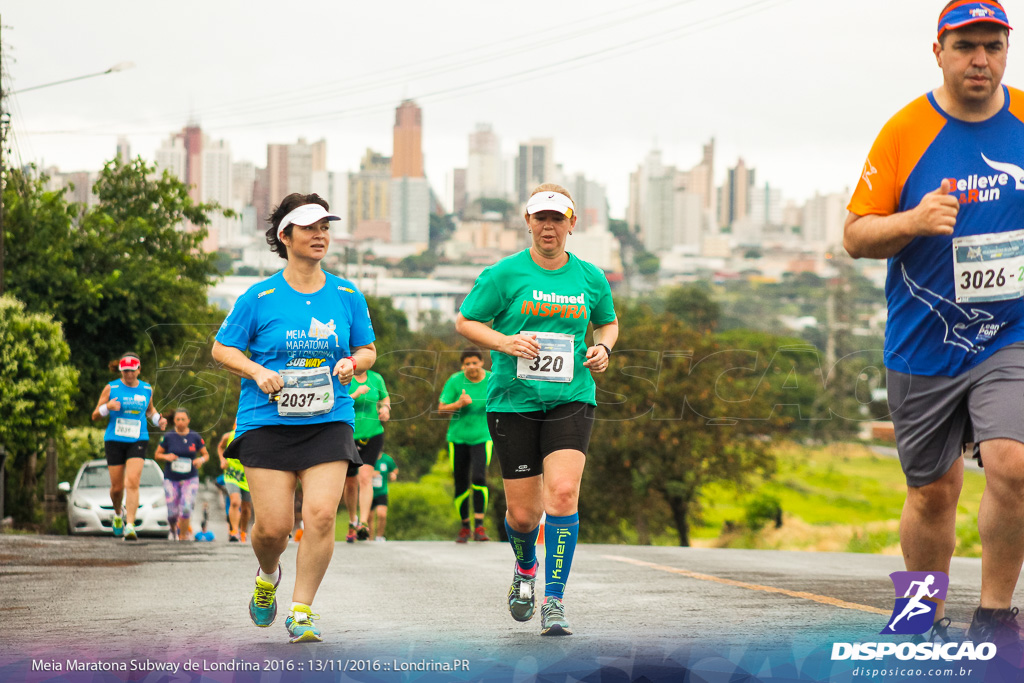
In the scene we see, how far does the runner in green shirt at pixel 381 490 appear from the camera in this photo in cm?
1562

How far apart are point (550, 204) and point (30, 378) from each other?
59.7 feet

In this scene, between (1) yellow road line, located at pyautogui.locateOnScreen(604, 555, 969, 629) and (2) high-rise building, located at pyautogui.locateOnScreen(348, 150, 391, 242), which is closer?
(1) yellow road line, located at pyautogui.locateOnScreen(604, 555, 969, 629)

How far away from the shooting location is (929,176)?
5.04 metres

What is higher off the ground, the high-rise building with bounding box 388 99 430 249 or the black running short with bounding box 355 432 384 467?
the high-rise building with bounding box 388 99 430 249

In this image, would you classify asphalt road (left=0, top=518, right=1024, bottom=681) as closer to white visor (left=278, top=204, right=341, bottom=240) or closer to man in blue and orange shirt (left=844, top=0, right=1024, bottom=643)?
man in blue and orange shirt (left=844, top=0, right=1024, bottom=643)

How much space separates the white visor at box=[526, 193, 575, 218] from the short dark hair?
1063 millimetres

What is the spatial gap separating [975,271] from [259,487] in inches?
135

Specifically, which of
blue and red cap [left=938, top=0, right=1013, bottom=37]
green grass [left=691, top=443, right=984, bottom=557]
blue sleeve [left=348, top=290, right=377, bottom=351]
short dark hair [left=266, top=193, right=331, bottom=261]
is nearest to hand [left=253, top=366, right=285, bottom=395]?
blue sleeve [left=348, top=290, right=377, bottom=351]

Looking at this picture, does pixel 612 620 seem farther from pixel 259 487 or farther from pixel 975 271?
pixel 975 271

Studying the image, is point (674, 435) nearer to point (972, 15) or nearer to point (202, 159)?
point (972, 15)

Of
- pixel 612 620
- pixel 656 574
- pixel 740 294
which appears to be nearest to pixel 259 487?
pixel 612 620

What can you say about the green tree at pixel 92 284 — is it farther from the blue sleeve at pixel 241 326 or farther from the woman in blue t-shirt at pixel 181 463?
the blue sleeve at pixel 241 326


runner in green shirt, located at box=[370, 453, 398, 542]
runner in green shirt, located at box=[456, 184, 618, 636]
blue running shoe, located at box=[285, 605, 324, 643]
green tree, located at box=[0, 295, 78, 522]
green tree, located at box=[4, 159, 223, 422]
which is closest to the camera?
blue running shoe, located at box=[285, 605, 324, 643]

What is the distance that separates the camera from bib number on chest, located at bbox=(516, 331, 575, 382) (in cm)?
651
